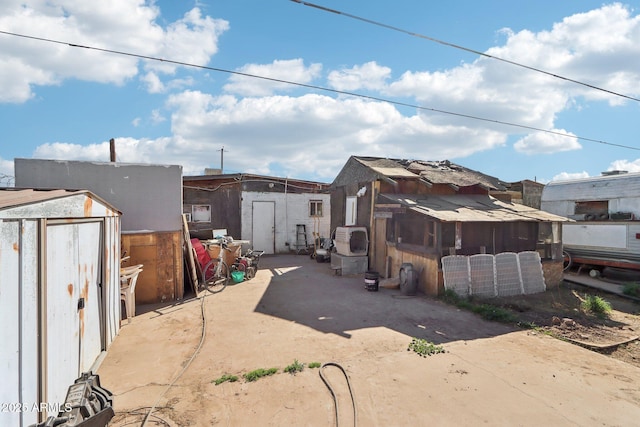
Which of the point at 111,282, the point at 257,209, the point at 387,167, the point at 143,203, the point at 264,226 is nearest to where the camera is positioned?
the point at 111,282

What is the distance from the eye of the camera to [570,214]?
12.9 metres

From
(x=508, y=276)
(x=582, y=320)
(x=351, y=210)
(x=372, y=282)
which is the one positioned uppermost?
(x=351, y=210)

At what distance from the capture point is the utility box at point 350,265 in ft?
38.4

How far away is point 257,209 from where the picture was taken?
53.0 feet

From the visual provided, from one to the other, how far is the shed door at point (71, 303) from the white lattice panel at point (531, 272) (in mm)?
9894

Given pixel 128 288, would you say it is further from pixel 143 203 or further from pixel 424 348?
pixel 424 348

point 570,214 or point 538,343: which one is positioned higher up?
point 570,214

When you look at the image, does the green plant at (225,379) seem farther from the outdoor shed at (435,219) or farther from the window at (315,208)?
the window at (315,208)

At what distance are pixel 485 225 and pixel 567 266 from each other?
17.1 ft

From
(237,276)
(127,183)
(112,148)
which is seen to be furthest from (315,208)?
(127,183)

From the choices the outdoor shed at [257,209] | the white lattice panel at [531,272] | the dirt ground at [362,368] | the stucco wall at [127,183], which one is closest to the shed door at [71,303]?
the dirt ground at [362,368]

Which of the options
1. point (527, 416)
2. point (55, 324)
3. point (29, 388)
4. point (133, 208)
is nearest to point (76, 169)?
point (133, 208)

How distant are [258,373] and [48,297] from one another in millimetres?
2637

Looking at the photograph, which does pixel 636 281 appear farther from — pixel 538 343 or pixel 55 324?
pixel 55 324
